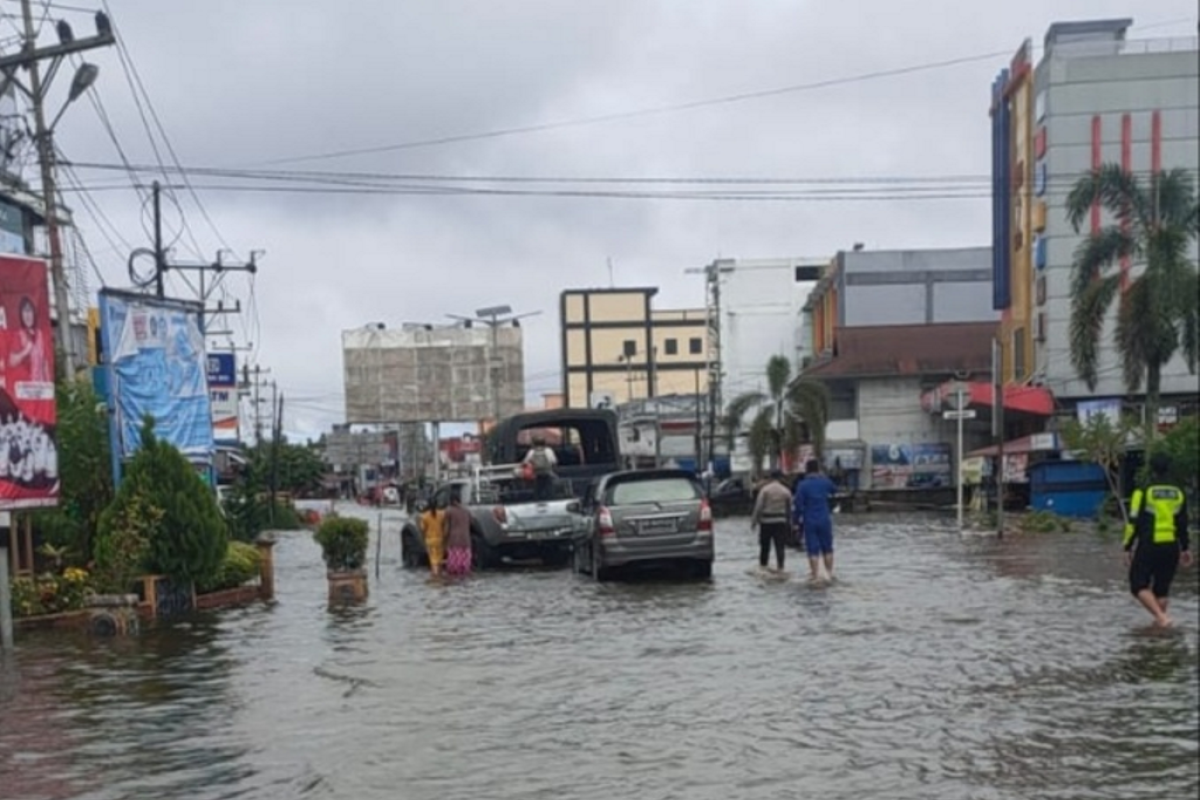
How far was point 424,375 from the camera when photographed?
60.5m

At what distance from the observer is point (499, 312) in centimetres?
5928

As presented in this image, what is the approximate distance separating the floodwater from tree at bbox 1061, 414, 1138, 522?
42.4ft

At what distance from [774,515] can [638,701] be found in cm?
1005

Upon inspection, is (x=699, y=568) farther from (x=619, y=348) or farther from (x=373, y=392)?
(x=619, y=348)

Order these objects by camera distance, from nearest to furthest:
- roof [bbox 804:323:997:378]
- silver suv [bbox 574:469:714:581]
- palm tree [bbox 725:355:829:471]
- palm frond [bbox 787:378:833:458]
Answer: silver suv [bbox 574:469:714:581]
palm frond [bbox 787:378:833:458]
palm tree [bbox 725:355:829:471]
roof [bbox 804:323:997:378]

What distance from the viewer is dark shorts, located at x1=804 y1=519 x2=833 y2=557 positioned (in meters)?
17.2

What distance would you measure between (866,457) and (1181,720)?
50.3m

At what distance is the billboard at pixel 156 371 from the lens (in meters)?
17.6

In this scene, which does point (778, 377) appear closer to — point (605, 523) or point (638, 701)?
point (605, 523)

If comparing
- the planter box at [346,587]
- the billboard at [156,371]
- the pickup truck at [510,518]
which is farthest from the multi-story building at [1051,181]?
the billboard at [156,371]

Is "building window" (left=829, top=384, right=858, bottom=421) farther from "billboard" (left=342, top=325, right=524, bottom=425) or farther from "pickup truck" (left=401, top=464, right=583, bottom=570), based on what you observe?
"pickup truck" (left=401, top=464, right=583, bottom=570)

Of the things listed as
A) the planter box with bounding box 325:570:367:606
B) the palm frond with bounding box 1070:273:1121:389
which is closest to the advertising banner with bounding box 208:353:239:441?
the planter box with bounding box 325:570:367:606

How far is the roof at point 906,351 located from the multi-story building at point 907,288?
4475 millimetres

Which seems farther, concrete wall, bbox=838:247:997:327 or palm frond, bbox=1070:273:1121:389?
concrete wall, bbox=838:247:997:327
